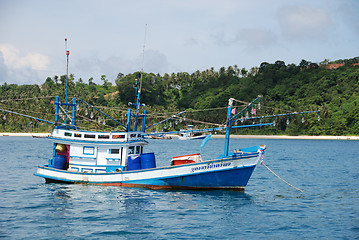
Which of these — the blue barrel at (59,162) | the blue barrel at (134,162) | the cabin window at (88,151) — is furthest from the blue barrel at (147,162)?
the blue barrel at (59,162)

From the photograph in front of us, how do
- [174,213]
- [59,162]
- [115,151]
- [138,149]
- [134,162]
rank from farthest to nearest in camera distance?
[138,149], [59,162], [115,151], [134,162], [174,213]

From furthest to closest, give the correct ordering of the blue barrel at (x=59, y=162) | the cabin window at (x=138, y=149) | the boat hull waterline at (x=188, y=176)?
the cabin window at (x=138, y=149) → the blue barrel at (x=59, y=162) → the boat hull waterline at (x=188, y=176)

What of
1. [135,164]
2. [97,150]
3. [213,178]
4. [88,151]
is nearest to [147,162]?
[135,164]

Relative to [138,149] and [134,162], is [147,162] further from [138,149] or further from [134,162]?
[138,149]

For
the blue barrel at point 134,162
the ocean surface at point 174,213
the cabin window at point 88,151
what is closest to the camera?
the ocean surface at point 174,213

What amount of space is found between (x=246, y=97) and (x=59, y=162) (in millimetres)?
144777

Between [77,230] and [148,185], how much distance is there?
9.70 metres

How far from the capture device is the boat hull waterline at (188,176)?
26578mm

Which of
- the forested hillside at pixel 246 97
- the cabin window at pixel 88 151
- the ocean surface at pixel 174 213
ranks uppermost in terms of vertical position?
the forested hillside at pixel 246 97

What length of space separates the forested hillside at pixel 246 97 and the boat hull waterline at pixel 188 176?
8688cm

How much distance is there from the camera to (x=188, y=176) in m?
27.2

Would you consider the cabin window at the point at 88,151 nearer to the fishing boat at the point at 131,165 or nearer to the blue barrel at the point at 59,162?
the fishing boat at the point at 131,165

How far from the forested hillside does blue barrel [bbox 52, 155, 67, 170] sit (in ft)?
280

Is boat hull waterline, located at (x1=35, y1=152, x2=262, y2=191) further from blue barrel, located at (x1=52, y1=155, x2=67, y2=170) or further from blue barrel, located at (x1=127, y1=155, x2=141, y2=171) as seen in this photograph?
blue barrel, located at (x1=127, y1=155, x2=141, y2=171)
